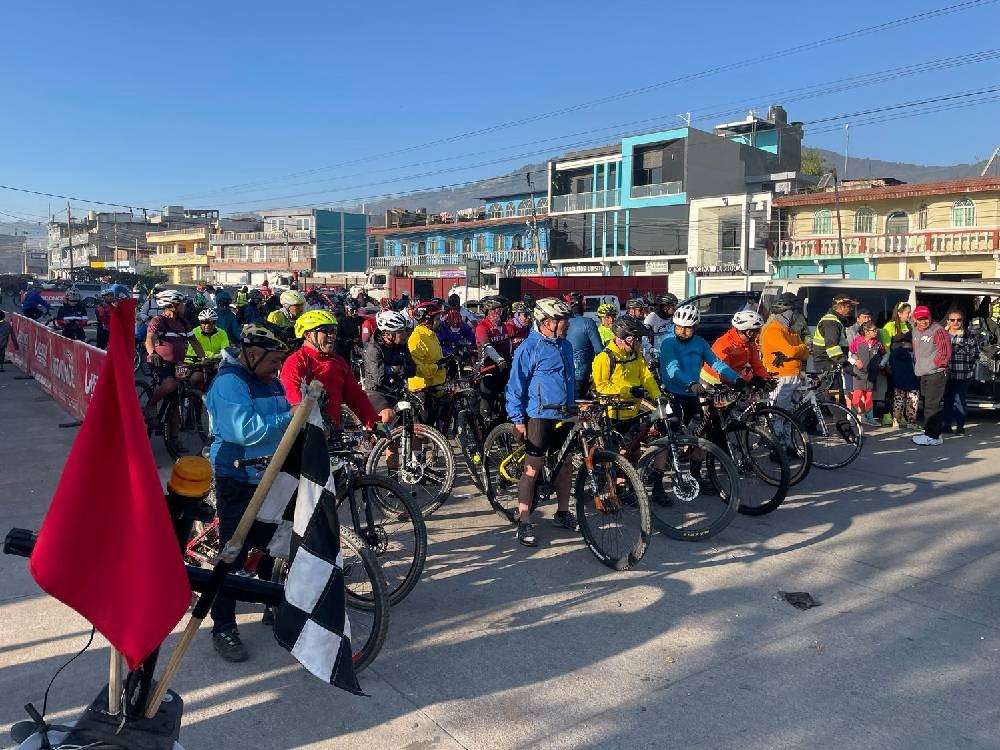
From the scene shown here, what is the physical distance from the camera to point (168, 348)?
8.98 meters

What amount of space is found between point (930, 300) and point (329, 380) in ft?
33.4

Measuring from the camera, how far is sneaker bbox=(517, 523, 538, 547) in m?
5.91

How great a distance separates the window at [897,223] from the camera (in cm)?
3412

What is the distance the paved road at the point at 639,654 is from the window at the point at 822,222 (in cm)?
3289

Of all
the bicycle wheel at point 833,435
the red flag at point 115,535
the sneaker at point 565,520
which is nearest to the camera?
the red flag at point 115,535

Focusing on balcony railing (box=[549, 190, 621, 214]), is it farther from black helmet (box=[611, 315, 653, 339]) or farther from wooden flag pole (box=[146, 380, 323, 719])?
wooden flag pole (box=[146, 380, 323, 719])

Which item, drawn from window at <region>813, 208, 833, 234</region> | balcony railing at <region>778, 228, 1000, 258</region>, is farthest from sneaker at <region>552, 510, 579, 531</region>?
window at <region>813, 208, 833, 234</region>

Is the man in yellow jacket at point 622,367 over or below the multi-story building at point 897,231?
below

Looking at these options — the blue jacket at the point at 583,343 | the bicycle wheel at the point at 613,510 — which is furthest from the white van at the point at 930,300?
the bicycle wheel at the point at 613,510

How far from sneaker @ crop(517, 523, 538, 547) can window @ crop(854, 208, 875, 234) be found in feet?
113

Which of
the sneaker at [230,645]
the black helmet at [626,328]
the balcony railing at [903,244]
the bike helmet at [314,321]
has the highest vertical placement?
the balcony railing at [903,244]

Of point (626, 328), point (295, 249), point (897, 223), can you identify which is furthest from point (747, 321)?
point (295, 249)

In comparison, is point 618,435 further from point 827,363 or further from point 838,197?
point 838,197

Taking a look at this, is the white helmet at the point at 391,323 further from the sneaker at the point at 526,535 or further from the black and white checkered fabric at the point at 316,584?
the black and white checkered fabric at the point at 316,584
